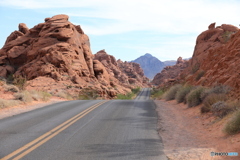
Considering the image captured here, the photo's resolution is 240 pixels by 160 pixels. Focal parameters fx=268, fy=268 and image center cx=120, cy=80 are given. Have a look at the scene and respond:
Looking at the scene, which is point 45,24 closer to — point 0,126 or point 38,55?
point 38,55

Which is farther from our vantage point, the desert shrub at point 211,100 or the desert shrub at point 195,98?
the desert shrub at point 195,98

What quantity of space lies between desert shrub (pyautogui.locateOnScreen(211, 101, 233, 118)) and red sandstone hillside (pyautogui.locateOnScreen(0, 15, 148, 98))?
26.9 m

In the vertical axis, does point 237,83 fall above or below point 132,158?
above

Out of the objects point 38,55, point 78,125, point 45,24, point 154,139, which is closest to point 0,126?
point 78,125

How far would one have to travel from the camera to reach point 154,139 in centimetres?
835

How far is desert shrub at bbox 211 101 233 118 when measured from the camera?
11.2 meters

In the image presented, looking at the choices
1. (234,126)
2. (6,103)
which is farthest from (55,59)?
(234,126)

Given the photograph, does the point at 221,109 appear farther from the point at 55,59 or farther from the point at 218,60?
the point at 55,59

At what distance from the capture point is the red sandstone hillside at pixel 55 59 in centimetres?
4262

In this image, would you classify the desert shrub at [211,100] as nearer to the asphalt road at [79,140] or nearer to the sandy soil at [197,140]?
the sandy soil at [197,140]

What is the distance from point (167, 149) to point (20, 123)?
6.29m

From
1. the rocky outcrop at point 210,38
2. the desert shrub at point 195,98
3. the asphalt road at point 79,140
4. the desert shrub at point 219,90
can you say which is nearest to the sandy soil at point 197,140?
the asphalt road at point 79,140

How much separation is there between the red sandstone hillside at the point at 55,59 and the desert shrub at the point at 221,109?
26853 millimetres

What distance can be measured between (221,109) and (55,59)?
1449 inches
